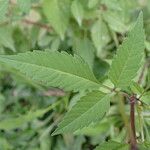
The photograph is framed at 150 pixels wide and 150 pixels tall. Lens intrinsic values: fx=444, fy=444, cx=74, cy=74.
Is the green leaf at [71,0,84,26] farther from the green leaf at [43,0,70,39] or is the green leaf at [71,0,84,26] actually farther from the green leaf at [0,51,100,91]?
the green leaf at [0,51,100,91]

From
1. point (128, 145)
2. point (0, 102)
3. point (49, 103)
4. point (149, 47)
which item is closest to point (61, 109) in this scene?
point (49, 103)

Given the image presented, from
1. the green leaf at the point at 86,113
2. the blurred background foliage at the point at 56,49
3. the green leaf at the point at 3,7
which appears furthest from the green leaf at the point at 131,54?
the blurred background foliage at the point at 56,49

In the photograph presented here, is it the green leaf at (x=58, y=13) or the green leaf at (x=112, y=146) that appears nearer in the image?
the green leaf at (x=112, y=146)

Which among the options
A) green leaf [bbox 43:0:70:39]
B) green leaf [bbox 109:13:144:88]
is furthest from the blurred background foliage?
green leaf [bbox 109:13:144:88]

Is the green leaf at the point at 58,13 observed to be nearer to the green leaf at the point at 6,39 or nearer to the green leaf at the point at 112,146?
the green leaf at the point at 6,39

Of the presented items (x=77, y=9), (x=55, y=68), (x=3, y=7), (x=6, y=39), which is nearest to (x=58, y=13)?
(x=77, y=9)

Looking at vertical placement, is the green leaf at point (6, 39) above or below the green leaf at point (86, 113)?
above

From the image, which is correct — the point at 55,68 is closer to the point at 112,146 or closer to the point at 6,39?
the point at 112,146
